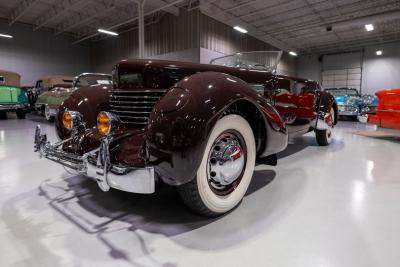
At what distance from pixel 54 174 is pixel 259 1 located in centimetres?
1124

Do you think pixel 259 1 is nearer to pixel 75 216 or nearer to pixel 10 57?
pixel 75 216

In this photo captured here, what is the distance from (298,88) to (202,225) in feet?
7.88

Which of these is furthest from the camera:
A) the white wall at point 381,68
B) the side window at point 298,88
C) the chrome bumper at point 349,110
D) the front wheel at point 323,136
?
the white wall at point 381,68

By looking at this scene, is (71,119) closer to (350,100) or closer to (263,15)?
(350,100)

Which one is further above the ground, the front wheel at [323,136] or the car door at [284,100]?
the car door at [284,100]

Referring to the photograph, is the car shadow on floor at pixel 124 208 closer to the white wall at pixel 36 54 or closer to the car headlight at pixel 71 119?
the car headlight at pixel 71 119

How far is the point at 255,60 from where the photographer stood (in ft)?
10.6

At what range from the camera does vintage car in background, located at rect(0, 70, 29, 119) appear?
9.16 m

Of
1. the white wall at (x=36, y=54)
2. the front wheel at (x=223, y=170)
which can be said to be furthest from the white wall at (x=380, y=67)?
the white wall at (x=36, y=54)

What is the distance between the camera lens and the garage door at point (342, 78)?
Result: 707 inches

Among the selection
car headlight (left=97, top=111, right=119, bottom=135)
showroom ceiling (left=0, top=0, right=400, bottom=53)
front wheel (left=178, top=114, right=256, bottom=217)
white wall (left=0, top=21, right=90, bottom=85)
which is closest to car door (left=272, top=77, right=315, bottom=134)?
front wheel (left=178, top=114, right=256, bottom=217)

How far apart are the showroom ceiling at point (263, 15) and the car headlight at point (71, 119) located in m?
10.0

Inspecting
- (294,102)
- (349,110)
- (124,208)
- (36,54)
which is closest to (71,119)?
(124,208)

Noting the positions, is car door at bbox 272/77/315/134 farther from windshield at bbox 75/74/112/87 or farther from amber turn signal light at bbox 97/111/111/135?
windshield at bbox 75/74/112/87
